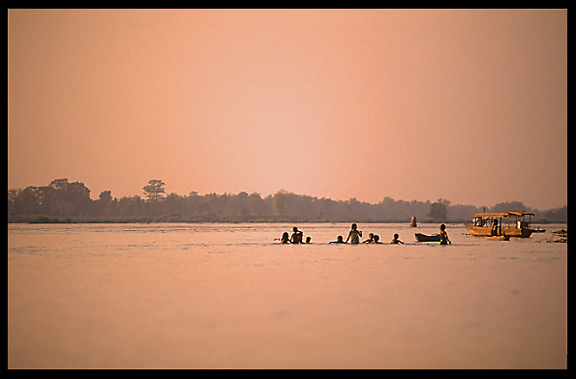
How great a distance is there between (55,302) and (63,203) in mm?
124114

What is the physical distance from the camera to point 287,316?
10141mm

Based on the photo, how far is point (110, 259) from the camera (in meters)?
21.2

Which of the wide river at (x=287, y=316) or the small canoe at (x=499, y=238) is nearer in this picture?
the wide river at (x=287, y=316)

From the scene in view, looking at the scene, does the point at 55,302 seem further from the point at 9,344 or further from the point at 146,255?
the point at 146,255

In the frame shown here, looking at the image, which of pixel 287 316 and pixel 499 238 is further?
pixel 499 238

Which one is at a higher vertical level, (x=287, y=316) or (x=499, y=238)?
(x=287, y=316)

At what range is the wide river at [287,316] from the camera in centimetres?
781

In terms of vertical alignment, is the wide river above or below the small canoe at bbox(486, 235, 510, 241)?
above

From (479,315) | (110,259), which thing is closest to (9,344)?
(479,315)

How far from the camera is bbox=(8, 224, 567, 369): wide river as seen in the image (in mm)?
7812

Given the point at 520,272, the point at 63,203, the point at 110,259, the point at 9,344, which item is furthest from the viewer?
the point at 63,203

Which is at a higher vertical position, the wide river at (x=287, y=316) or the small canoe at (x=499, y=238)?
the wide river at (x=287, y=316)

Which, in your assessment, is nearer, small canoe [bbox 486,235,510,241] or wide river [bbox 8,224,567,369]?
wide river [bbox 8,224,567,369]
